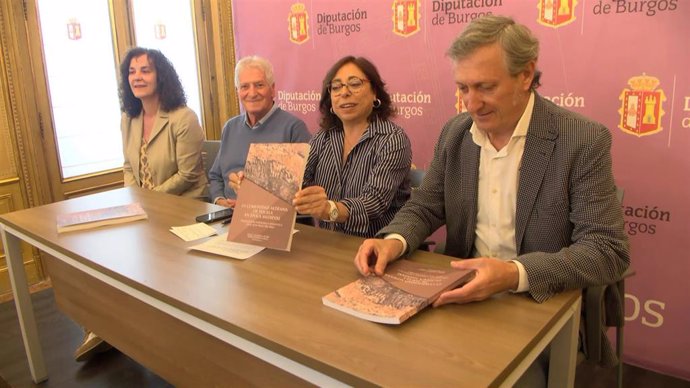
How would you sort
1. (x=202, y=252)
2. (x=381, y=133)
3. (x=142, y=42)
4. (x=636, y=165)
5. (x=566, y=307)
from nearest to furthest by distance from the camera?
1. (x=566, y=307)
2. (x=202, y=252)
3. (x=381, y=133)
4. (x=636, y=165)
5. (x=142, y=42)

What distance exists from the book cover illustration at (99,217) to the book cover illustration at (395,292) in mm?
1164

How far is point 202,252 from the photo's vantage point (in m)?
1.76

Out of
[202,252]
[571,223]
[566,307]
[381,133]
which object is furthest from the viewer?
[381,133]

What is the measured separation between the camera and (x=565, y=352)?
138cm

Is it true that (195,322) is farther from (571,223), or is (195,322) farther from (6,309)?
(6,309)

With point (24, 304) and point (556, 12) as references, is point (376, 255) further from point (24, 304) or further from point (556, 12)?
point (24, 304)

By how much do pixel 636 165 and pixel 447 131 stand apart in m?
1.07

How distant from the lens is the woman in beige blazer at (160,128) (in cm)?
305

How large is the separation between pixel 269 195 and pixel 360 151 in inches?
22.6

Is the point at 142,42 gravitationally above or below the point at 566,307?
above

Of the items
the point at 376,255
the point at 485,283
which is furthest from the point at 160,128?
the point at 485,283

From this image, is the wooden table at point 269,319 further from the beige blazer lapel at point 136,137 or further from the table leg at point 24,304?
the beige blazer lapel at point 136,137

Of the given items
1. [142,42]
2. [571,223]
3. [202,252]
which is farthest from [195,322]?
[142,42]

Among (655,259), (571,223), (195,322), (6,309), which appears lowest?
(6,309)
